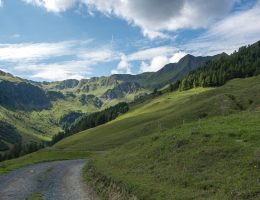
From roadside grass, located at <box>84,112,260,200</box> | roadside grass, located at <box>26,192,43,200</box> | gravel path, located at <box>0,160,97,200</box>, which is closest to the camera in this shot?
roadside grass, located at <box>84,112,260,200</box>

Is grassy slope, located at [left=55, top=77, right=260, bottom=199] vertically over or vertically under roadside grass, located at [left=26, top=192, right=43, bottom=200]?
over

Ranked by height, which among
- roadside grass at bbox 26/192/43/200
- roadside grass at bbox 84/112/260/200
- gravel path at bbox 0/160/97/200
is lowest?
gravel path at bbox 0/160/97/200

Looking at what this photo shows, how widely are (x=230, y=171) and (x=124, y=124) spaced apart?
13915 cm

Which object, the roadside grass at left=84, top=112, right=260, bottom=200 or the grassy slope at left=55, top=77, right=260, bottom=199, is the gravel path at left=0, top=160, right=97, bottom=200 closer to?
the roadside grass at left=84, top=112, right=260, bottom=200

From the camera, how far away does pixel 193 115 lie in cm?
12119

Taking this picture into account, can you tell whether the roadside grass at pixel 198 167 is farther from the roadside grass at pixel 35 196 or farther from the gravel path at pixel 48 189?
the roadside grass at pixel 35 196

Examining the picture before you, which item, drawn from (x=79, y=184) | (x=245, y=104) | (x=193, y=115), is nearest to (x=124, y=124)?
(x=193, y=115)

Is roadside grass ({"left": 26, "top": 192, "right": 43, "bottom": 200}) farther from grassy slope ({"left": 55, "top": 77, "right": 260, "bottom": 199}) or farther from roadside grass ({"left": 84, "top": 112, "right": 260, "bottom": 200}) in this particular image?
grassy slope ({"left": 55, "top": 77, "right": 260, "bottom": 199})

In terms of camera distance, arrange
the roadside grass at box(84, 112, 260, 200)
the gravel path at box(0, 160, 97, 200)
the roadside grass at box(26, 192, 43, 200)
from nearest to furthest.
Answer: the roadside grass at box(84, 112, 260, 200) < the roadside grass at box(26, 192, 43, 200) < the gravel path at box(0, 160, 97, 200)

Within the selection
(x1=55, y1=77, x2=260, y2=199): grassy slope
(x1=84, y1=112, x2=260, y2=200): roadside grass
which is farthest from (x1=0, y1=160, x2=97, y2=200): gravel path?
(x1=55, y1=77, x2=260, y2=199): grassy slope

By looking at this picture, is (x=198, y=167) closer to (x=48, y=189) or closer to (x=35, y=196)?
(x=35, y=196)

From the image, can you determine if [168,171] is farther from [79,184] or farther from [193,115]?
[193,115]

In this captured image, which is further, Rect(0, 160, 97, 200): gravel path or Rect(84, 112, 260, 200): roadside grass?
Rect(0, 160, 97, 200): gravel path

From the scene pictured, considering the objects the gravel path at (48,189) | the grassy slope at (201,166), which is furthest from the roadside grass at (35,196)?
the grassy slope at (201,166)
